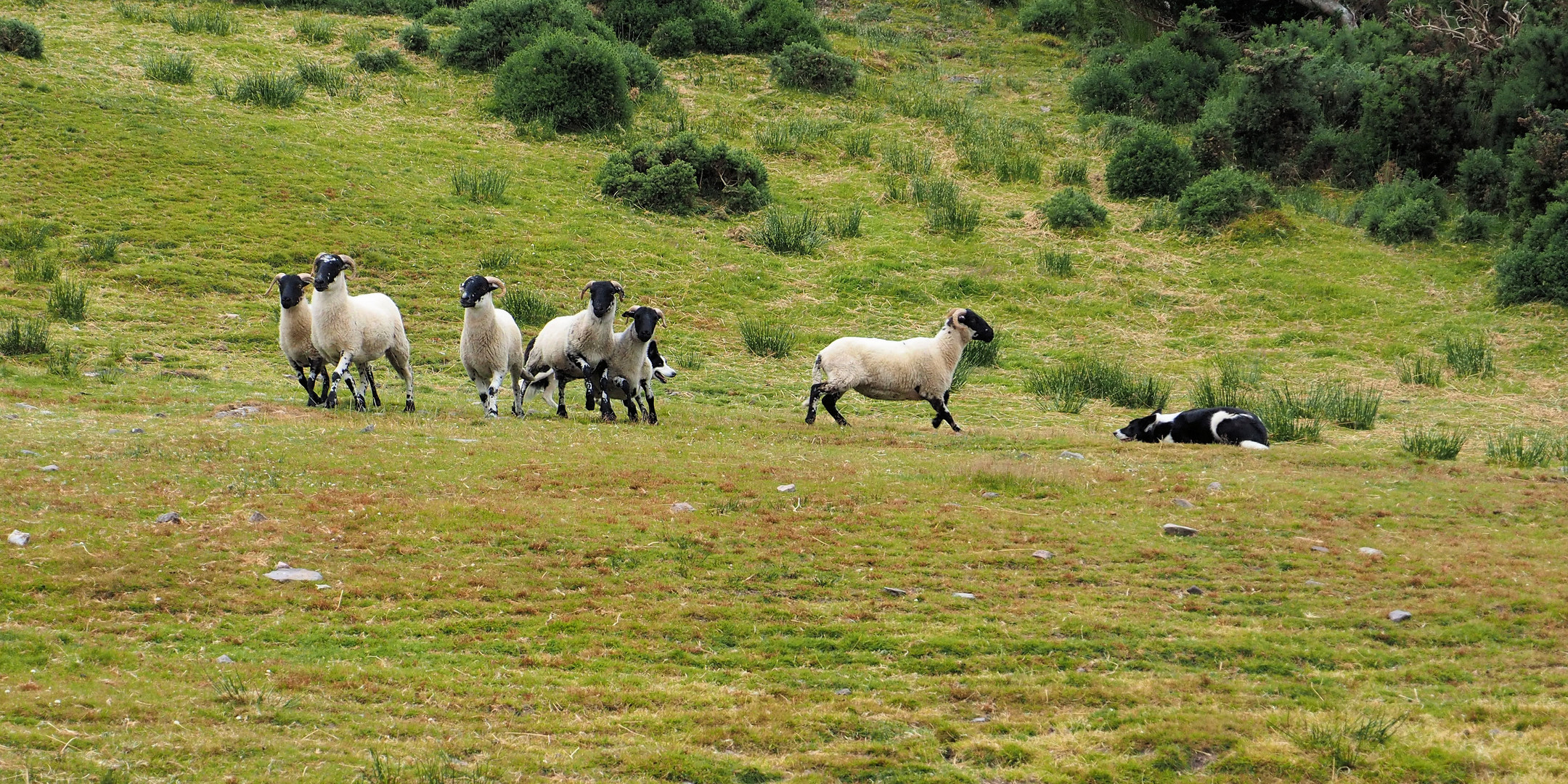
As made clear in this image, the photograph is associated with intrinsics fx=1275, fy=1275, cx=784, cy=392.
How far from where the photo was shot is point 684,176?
27625 millimetres

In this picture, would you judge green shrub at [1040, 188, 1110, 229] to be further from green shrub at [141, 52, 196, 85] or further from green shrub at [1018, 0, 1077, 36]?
green shrub at [141, 52, 196, 85]

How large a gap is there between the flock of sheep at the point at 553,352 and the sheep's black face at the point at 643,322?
0.05 feet

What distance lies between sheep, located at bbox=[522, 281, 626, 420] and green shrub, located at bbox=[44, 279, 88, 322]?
22.3 ft

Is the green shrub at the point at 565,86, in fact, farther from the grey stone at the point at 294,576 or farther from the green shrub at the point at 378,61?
the grey stone at the point at 294,576

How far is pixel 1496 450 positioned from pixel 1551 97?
1644 centimetres

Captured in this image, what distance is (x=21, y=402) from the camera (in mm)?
13273

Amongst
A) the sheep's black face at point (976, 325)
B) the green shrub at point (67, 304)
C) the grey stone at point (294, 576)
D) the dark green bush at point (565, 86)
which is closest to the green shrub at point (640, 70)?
the dark green bush at point (565, 86)

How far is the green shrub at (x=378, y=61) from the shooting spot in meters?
32.3

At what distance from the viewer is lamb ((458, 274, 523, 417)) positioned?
51.5 ft

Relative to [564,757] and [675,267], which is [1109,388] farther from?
[564,757]

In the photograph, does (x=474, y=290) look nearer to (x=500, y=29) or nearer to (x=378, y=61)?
(x=378, y=61)

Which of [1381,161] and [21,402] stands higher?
[1381,161]

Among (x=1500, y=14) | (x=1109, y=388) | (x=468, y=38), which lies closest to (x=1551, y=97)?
(x=1500, y=14)

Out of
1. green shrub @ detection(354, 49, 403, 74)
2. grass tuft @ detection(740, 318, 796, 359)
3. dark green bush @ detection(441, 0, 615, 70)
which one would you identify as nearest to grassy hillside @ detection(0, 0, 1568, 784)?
grass tuft @ detection(740, 318, 796, 359)
